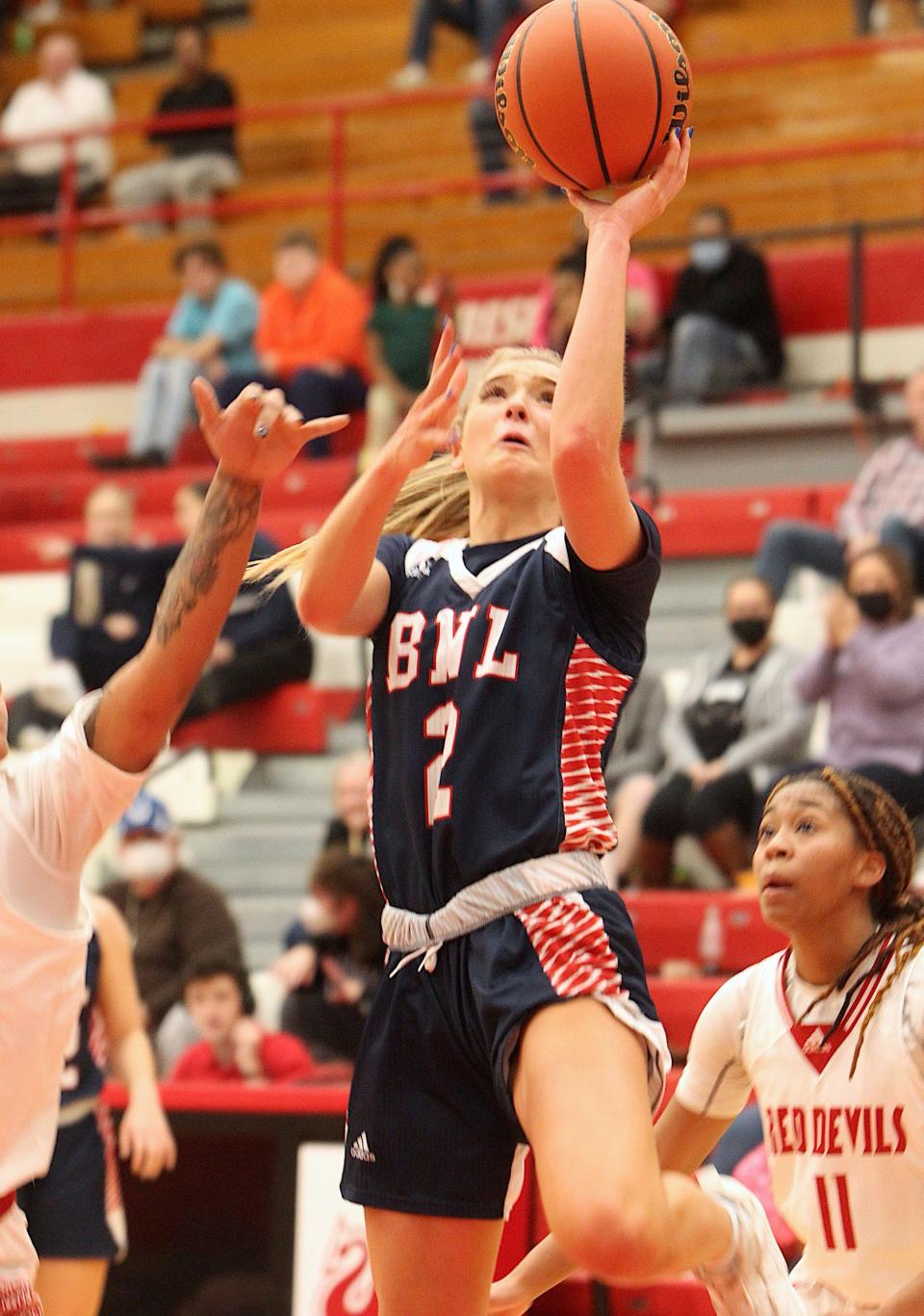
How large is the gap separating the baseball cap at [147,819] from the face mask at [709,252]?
15.3 ft

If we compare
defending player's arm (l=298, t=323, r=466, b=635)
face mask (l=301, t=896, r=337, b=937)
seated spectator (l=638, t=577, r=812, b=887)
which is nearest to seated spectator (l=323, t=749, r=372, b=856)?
face mask (l=301, t=896, r=337, b=937)

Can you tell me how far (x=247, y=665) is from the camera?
9211 millimetres

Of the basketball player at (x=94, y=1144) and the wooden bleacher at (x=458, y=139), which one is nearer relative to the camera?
the basketball player at (x=94, y=1144)

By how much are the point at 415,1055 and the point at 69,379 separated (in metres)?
11.1

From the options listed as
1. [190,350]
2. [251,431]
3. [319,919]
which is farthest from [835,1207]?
[190,350]

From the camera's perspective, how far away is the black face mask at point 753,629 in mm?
8016

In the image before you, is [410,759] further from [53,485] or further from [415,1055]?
[53,485]

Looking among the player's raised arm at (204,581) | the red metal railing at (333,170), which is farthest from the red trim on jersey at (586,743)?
the red metal railing at (333,170)

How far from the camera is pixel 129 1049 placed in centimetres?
536

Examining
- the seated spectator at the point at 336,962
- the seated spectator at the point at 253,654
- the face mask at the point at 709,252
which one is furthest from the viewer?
the face mask at the point at 709,252

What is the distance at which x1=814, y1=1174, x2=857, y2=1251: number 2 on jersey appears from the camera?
3.75 meters

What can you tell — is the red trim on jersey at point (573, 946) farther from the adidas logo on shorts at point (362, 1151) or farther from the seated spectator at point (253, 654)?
the seated spectator at point (253, 654)

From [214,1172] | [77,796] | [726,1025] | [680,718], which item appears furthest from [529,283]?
[77,796]

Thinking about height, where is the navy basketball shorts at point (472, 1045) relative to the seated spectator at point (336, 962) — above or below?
above
